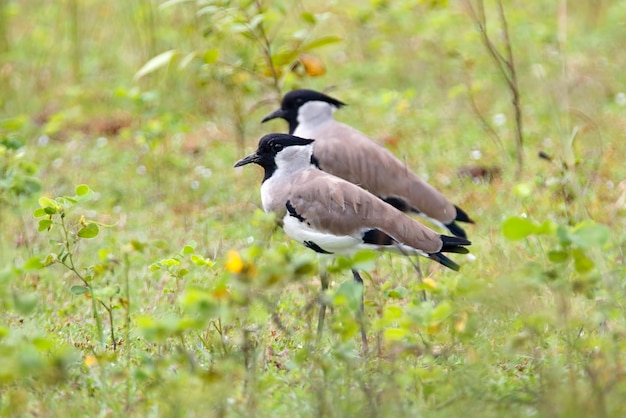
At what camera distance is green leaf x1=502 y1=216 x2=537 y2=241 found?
3701mm

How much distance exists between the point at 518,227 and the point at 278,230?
10.2ft

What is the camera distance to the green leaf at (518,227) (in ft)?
12.1

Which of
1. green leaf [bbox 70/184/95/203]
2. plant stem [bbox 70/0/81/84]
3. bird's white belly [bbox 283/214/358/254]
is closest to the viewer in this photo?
green leaf [bbox 70/184/95/203]

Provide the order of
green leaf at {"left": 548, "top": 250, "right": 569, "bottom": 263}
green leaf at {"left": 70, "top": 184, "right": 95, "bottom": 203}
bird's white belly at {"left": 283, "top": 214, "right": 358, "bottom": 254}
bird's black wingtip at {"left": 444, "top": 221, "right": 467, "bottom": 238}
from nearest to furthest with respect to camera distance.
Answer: green leaf at {"left": 548, "top": 250, "right": 569, "bottom": 263} < green leaf at {"left": 70, "top": 184, "right": 95, "bottom": 203} < bird's white belly at {"left": 283, "top": 214, "right": 358, "bottom": 254} < bird's black wingtip at {"left": 444, "top": 221, "right": 467, "bottom": 238}

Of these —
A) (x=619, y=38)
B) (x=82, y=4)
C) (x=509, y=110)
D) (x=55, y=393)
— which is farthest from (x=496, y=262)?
(x=82, y=4)

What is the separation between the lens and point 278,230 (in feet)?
21.8

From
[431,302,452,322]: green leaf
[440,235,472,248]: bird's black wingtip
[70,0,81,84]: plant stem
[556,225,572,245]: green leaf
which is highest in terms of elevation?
[556,225,572,245]: green leaf

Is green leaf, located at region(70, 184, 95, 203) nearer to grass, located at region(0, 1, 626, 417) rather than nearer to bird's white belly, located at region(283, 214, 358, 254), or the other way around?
grass, located at region(0, 1, 626, 417)

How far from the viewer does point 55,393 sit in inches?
168

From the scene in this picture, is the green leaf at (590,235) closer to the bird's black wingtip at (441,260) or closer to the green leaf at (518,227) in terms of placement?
the green leaf at (518,227)

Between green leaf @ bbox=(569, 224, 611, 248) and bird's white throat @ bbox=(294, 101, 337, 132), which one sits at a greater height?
green leaf @ bbox=(569, 224, 611, 248)

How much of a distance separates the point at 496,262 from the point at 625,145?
2308 mm

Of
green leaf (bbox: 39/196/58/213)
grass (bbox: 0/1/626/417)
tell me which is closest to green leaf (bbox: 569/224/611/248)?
grass (bbox: 0/1/626/417)

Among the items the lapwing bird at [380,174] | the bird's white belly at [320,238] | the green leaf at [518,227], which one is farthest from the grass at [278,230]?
the lapwing bird at [380,174]
